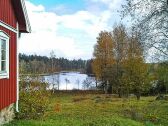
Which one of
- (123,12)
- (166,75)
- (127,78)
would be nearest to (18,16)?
(123,12)

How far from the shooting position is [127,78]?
54.6 m

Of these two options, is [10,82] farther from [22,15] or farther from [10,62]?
[22,15]

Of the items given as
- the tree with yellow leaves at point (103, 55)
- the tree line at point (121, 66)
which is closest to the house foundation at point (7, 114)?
the tree line at point (121, 66)

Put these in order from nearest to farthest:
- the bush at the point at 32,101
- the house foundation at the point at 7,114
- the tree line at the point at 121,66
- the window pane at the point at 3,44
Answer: the window pane at the point at 3,44
the house foundation at the point at 7,114
the bush at the point at 32,101
the tree line at the point at 121,66

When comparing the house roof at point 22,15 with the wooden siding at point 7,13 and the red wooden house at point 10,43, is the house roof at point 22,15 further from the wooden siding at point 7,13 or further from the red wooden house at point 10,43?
the wooden siding at point 7,13

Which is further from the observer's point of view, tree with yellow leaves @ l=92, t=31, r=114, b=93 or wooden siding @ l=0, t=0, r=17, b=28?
tree with yellow leaves @ l=92, t=31, r=114, b=93

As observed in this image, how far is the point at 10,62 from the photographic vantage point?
64.0 feet

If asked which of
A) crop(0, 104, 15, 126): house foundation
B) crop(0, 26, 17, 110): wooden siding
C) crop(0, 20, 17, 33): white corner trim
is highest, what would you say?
crop(0, 20, 17, 33): white corner trim

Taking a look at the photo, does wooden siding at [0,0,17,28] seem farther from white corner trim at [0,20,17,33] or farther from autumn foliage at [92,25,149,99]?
autumn foliage at [92,25,149,99]

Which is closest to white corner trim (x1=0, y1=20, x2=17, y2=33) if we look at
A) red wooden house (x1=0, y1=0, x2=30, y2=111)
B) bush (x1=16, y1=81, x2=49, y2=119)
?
red wooden house (x1=0, y1=0, x2=30, y2=111)

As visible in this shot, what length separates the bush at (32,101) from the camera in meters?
22.9

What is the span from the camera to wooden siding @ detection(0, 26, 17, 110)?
58.7 feet

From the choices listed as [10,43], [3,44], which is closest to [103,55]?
[10,43]

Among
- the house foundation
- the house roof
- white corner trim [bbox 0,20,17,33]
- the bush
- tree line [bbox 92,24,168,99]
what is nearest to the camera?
white corner trim [bbox 0,20,17,33]
